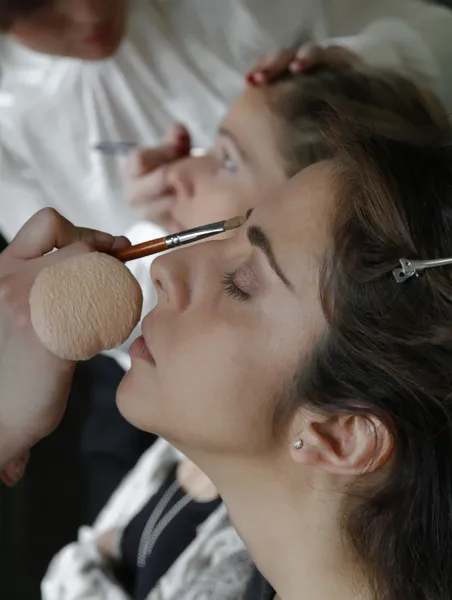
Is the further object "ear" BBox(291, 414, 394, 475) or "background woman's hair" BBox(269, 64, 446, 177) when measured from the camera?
"background woman's hair" BBox(269, 64, 446, 177)

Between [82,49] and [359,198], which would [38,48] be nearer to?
[82,49]

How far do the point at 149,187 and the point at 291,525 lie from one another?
477 millimetres

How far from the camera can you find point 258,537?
540 millimetres

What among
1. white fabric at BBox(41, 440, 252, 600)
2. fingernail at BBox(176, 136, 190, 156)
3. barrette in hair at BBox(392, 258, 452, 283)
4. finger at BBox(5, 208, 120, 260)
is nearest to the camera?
barrette in hair at BBox(392, 258, 452, 283)

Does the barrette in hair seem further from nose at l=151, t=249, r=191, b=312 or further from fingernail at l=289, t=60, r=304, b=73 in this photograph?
fingernail at l=289, t=60, r=304, b=73

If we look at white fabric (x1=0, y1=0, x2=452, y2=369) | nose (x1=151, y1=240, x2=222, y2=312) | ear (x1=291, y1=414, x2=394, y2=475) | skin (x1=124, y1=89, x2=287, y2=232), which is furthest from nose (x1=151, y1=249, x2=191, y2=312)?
white fabric (x1=0, y1=0, x2=452, y2=369)

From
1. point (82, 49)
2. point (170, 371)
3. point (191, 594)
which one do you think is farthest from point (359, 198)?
point (82, 49)

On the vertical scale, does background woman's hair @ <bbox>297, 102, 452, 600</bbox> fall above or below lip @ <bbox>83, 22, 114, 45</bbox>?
below

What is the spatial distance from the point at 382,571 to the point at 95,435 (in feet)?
1.82

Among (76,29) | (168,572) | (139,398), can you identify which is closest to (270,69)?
(76,29)

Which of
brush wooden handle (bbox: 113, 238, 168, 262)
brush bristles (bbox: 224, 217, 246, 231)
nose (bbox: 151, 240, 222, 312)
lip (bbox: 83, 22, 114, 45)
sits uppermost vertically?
lip (bbox: 83, 22, 114, 45)

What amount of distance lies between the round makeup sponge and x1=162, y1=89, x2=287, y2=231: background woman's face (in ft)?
0.93

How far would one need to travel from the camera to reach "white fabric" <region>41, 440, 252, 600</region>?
2.26 ft

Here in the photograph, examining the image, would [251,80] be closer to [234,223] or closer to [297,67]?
[297,67]
